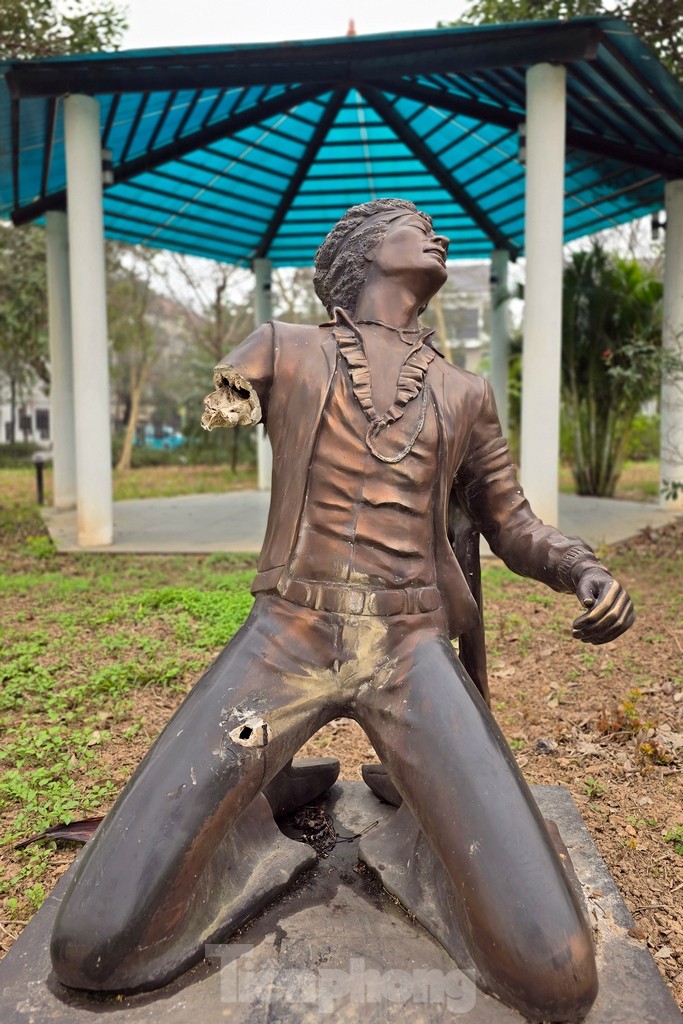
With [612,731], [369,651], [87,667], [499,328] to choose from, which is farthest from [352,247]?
[499,328]

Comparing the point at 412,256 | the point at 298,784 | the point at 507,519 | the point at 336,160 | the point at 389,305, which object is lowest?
the point at 298,784

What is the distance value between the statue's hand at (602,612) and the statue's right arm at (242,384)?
957 mm

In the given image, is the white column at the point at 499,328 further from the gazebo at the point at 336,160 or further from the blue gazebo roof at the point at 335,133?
the blue gazebo roof at the point at 335,133

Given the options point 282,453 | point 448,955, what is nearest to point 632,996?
point 448,955

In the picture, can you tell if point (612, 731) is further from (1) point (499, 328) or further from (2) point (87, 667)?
(1) point (499, 328)

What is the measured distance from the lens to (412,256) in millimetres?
2367

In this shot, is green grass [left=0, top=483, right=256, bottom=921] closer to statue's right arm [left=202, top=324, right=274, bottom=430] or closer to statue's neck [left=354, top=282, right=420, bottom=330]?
statue's right arm [left=202, top=324, right=274, bottom=430]

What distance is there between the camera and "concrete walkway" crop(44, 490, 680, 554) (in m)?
9.03

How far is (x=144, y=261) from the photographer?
22469 millimetres

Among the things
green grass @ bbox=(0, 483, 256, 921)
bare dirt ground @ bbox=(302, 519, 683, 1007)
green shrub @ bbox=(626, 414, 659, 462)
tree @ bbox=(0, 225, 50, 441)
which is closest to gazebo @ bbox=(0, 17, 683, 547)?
green grass @ bbox=(0, 483, 256, 921)

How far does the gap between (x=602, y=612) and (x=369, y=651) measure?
580 mm

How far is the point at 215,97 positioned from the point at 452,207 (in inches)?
190

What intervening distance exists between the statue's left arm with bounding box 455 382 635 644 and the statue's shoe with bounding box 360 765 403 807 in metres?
0.84

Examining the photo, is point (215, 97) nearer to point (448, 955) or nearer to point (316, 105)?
point (316, 105)
